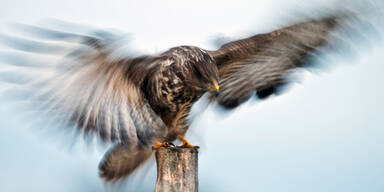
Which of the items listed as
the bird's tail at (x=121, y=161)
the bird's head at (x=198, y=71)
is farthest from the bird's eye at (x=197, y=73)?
the bird's tail at (x=121, y=161)

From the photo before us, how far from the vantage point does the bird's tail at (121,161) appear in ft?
13.8

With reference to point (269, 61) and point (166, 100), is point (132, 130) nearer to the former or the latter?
point (166, 100)

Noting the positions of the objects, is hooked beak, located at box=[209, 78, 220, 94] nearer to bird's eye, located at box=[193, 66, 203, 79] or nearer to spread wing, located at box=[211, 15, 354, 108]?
bird's eye, located at box=[193, 66, 203, 79]

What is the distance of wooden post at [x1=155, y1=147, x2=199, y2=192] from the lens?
3.09m

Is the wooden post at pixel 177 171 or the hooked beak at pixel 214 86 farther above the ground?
the hooked beak at pixel 214 86

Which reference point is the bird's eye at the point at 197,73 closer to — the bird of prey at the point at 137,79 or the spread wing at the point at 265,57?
the bird of prey at the point at 137,79

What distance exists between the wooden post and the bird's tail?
2.99 ft

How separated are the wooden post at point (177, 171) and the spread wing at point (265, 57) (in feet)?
5.95

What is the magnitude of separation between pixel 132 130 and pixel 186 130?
749 mm

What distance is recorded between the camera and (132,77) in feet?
13.7

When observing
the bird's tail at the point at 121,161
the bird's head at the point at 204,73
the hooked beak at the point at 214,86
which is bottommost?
the bird's tail at the point at 121,161

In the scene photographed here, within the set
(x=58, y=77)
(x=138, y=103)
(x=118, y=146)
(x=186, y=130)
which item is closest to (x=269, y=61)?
(x=186, y=130)

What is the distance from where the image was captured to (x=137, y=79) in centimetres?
421

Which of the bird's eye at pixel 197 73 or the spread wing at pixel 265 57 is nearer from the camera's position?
the bird's eye at pixel 197 73
